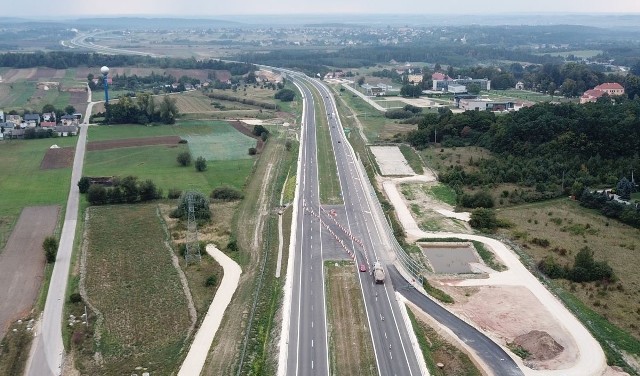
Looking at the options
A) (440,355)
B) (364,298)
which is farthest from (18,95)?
(440,355)

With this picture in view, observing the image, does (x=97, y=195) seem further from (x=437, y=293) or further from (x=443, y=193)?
(x=437, y=293)

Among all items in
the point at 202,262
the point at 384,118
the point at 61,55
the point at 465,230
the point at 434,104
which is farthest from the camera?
the point at 61,55

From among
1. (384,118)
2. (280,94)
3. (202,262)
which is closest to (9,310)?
(202,262)

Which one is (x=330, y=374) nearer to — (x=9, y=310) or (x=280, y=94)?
(x=9, y=310)

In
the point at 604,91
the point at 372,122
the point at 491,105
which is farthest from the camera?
the point at 604,91

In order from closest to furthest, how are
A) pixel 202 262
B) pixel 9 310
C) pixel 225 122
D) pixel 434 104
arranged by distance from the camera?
1. pixel 9 310
2. pixel 202 262
3. pixel 225 122
4. pixel 434 104

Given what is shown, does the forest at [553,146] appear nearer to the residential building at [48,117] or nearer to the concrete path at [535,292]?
the concrete path at [535,292]
